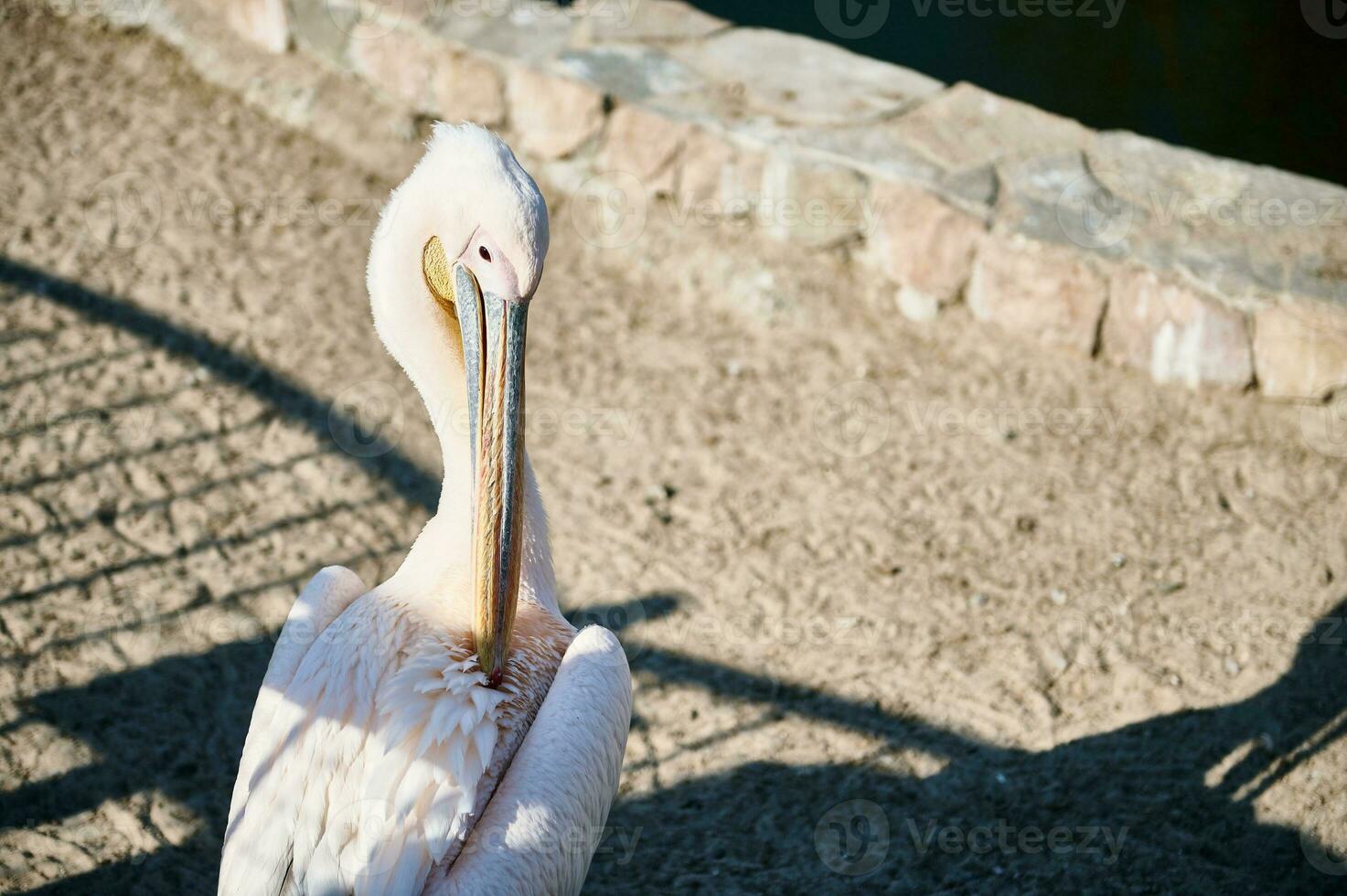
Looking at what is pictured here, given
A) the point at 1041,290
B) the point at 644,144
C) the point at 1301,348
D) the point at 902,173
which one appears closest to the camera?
the point at 1301,348

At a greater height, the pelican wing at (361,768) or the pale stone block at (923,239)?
the pale stone block at (923,239)

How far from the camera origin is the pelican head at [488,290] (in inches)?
97.3

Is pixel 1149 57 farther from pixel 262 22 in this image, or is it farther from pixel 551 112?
pixel 262 22

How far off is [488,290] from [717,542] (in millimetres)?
1829

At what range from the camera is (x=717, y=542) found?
416 centimetres

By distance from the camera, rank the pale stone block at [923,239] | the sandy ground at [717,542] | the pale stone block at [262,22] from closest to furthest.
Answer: the sandy ground at [717,542], the pale stone block at [923,239], the pale stone block at [262,22]

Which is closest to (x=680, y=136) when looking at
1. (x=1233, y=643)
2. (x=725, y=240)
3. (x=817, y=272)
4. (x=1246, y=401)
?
(x=725, y=240)

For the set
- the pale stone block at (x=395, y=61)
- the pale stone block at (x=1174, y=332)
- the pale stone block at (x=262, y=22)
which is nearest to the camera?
the pale stone block at (x=1174, y=332)

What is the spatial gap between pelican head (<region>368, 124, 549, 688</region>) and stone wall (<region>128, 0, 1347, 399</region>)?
2.62 m

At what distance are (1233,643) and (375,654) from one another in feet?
8.60

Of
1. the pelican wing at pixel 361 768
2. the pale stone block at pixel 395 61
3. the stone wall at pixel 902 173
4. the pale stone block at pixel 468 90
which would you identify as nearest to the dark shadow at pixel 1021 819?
Answer: the pelican wing at pixel 361 768

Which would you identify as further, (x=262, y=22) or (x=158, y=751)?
(x=262, y=22)

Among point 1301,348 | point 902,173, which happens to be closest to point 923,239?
point 902,173

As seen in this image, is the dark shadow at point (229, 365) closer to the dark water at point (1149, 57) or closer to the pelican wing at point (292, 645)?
the pelican wing at point (292, 645)
